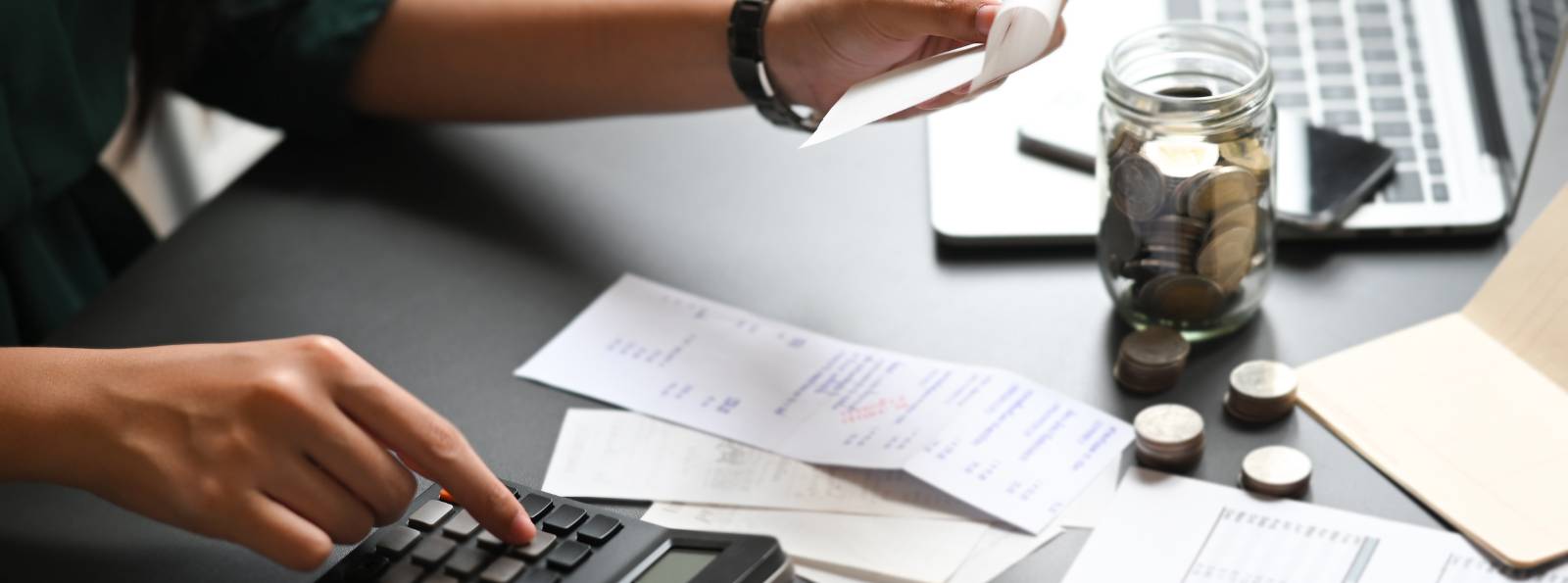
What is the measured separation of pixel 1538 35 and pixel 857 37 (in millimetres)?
369

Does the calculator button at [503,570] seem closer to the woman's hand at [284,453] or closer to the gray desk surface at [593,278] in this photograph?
the woman's hand at [284,453]

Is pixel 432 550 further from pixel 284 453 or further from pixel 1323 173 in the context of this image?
pixel 1323 173

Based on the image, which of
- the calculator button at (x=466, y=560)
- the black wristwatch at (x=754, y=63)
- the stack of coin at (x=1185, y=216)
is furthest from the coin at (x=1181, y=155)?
the calculator button at (x=466, y=560)

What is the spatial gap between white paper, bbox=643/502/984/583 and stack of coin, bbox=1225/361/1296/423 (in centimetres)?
14

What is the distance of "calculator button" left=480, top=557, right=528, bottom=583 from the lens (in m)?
0.55

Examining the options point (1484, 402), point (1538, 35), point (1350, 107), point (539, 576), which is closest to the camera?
point (539, 576)

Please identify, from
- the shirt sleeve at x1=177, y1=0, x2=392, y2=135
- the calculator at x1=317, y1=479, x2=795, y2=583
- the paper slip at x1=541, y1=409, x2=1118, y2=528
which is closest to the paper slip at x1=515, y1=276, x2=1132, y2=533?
the paper slip at x1=541, y1=409, x2=1118, y2=528

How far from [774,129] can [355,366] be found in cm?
44

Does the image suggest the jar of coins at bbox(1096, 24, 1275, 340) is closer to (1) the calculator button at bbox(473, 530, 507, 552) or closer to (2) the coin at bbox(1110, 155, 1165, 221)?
(2) the coin at bbox(1110, 155, 1165, 221)

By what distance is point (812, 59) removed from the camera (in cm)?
79

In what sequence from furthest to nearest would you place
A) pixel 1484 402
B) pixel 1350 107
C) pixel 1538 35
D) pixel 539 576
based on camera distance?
1. pixel 1350 107
2. pixel 1538 35
3. pixel 1484 402
4. pixel 539 576

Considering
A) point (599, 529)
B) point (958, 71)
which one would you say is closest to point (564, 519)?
point (599, 529)

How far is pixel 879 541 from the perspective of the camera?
2.02ft

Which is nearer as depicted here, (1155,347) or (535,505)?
(535,505)
